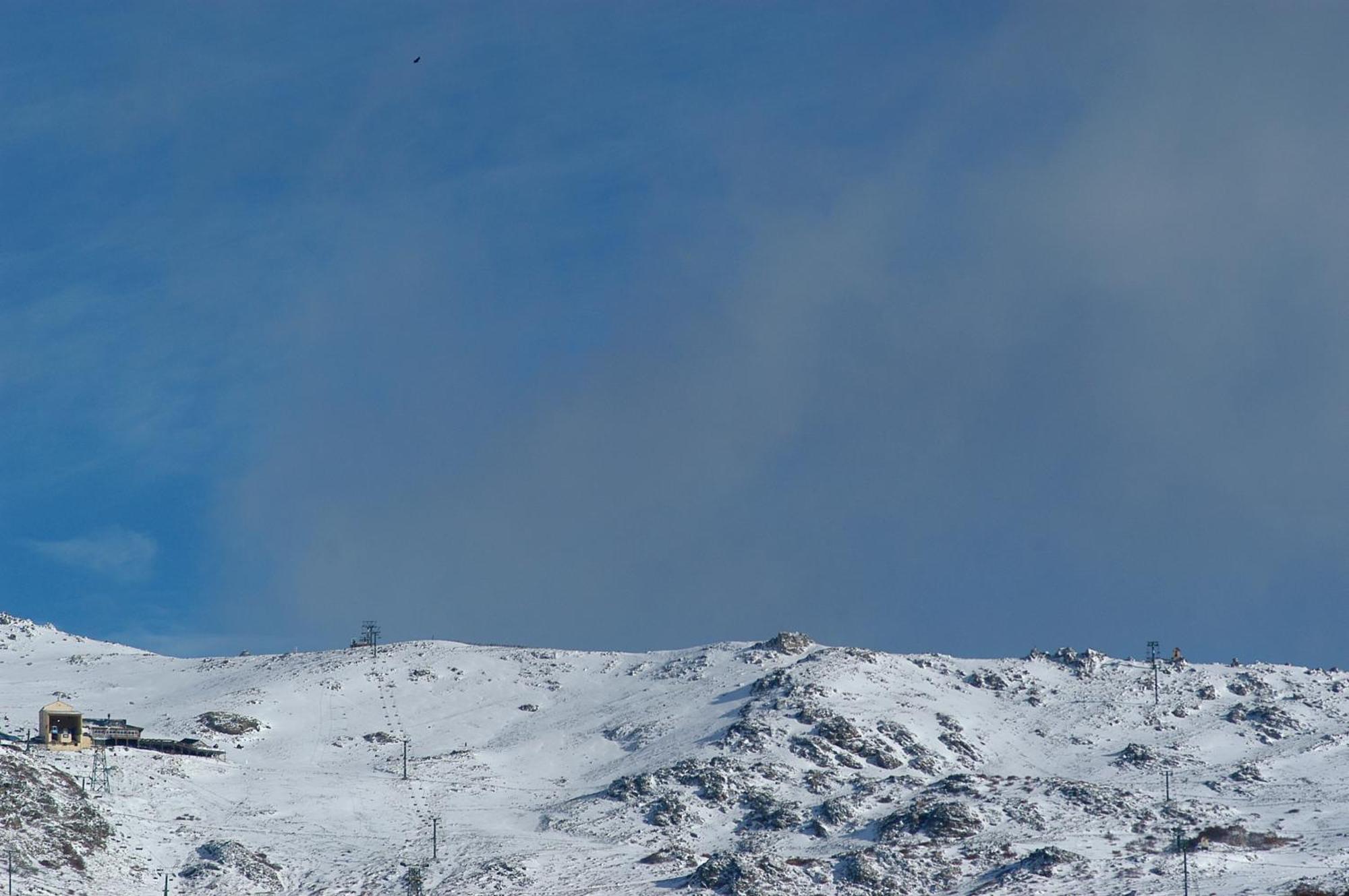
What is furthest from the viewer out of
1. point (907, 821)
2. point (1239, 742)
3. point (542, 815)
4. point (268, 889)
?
point (1239, 742)

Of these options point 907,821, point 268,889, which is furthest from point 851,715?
point 268,889

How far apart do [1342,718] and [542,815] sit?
267 feet

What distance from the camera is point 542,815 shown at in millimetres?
155625

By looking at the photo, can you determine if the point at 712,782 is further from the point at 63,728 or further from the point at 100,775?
the point at 63,728

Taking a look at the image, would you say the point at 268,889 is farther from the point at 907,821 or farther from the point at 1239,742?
the point at 1239,742

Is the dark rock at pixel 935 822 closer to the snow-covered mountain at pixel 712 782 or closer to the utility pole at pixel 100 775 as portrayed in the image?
the snow-covered mountain at pixel 712 782

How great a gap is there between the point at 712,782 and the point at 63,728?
58.2 m

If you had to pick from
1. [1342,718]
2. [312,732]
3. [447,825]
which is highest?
[1342,718]

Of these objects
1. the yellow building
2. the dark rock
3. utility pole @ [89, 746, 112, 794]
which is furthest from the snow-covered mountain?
the yellow building

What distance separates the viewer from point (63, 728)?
163 meters

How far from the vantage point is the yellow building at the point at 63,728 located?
527 feet

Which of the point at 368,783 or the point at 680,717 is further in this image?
the point at 680,717

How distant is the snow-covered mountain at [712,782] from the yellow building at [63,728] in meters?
3.01

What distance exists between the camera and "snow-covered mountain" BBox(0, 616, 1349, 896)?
13600cm
